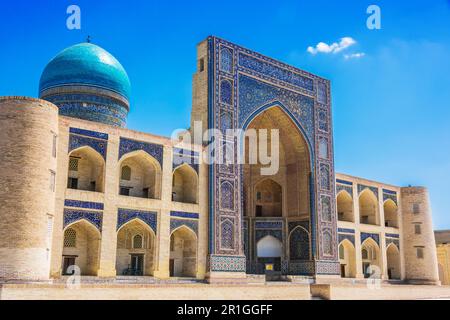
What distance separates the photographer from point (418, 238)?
24.3m

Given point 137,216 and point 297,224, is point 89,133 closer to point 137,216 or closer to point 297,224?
point 137,216

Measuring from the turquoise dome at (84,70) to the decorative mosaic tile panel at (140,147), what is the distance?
14.0 feet

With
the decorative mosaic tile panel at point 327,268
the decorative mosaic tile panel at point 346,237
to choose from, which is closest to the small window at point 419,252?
the decorative mosaic tile panel at point 346,237

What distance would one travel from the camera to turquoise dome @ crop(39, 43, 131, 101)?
18.8 meters

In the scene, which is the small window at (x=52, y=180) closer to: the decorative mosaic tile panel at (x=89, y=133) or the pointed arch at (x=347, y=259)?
the decorative mosaic tile panel at (x=89, y=133)

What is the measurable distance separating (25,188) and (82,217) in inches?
85.4

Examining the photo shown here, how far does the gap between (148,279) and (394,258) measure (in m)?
13.7

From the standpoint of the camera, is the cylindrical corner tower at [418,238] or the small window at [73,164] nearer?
the small window at [73,164]

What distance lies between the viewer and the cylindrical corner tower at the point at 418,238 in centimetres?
2391

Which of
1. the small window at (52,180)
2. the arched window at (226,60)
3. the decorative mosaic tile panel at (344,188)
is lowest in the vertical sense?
the small window at (52,180)

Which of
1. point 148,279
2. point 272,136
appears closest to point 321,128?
point 272,136

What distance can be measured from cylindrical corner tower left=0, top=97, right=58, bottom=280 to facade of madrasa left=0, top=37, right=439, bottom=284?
0.09ft

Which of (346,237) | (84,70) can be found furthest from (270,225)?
(84,70)
